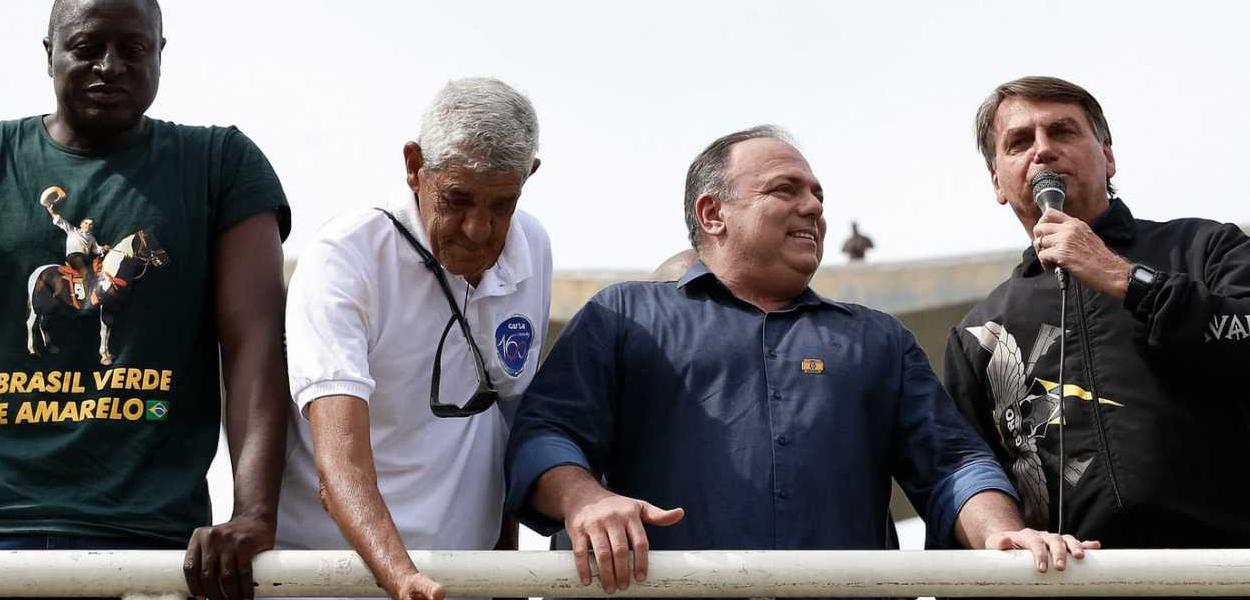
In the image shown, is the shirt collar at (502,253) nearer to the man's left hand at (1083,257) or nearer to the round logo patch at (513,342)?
the round logo patch at (513,342)

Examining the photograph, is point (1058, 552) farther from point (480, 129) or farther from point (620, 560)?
→ point (480, 129)

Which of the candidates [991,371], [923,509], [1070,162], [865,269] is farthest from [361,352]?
[865,269]

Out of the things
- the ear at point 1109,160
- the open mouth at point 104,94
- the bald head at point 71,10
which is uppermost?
the bald head at point 71,10

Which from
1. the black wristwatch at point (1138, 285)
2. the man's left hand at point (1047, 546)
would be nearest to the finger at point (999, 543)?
the man's left hand at point (1047, 546)

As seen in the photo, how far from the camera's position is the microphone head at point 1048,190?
3.65m

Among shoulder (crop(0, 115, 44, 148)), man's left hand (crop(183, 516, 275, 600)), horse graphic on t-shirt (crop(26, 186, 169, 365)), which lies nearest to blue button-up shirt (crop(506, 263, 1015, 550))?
man's left hand (crop(183, 516, 275, 600))

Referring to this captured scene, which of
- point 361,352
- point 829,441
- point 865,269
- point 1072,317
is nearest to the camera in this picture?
point 361,352

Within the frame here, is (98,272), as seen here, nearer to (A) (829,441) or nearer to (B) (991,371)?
(A) (829,441)

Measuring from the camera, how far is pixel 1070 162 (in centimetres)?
382

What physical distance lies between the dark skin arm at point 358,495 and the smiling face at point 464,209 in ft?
1.36

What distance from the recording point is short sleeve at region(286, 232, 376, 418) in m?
3.01

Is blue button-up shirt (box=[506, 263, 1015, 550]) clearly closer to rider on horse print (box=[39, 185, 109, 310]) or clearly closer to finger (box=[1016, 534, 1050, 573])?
finger (box=[1016, 534, 1050, 573])

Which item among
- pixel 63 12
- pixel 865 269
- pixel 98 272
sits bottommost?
pixel 865 269

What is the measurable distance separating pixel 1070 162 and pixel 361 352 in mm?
1746
